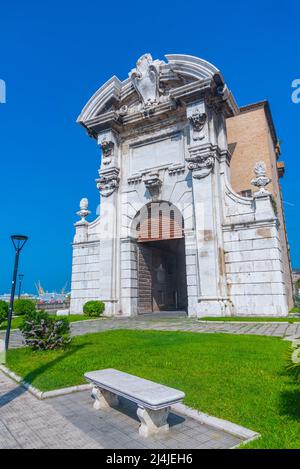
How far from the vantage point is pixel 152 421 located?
365 centimetres

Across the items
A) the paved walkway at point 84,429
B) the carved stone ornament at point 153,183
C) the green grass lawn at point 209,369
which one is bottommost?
the paved walkway at point 84,429

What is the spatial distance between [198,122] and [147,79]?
5.36 meters

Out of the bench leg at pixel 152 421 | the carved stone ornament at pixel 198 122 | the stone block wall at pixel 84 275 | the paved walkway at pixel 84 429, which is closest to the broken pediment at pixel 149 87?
the carved stone ornament at pixel 198 122

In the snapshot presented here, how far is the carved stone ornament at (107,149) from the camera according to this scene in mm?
20938

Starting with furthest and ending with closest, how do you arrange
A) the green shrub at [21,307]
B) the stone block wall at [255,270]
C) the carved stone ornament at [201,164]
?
the green shrub at [21,307]
the carved stone ornament at [201,164]
the stone block wall at [255,270]

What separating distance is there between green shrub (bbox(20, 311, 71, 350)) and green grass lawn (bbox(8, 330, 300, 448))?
11.0 inches

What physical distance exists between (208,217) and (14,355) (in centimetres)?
1152

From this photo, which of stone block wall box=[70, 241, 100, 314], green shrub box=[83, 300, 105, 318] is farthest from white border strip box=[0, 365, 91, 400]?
stone block wall box=[70, 241, 100, 314]

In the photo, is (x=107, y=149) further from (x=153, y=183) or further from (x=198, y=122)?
(x=198, y=122)

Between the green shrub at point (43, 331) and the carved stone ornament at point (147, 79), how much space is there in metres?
15.9

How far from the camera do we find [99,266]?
19.8 metres

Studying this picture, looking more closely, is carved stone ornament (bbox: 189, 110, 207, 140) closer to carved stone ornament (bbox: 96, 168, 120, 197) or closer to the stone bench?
carved stone ornament (bbox: 96, 168, 120, 197)

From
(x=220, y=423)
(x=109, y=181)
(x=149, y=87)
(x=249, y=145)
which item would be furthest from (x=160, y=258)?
(x=220, y=423)

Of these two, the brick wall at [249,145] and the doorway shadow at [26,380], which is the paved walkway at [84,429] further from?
the brick wall at [249,145]
